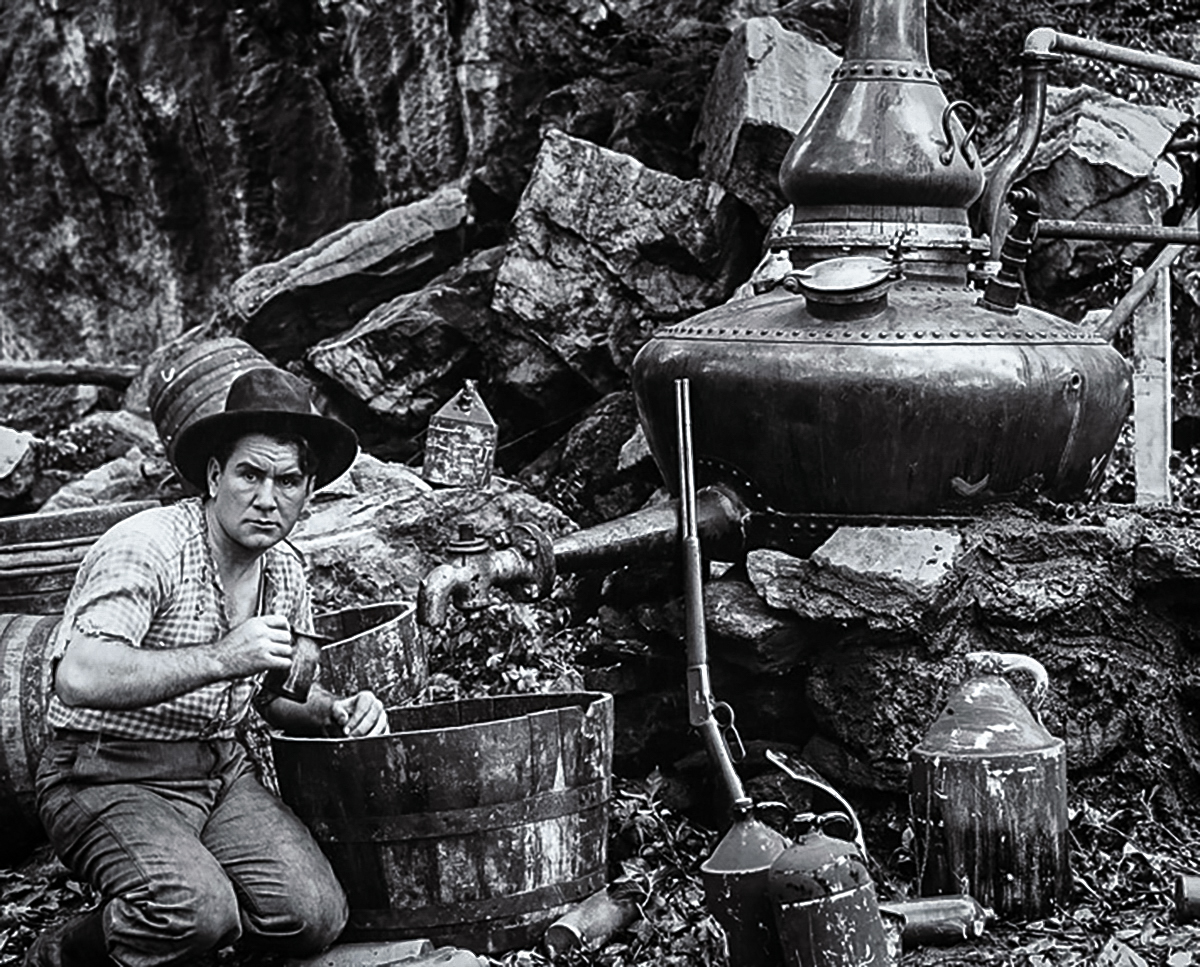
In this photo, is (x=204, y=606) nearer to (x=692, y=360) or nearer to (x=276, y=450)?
(x=276, y=450)

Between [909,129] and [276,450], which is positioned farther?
[909,129]

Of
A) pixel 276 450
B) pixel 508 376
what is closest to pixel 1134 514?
pixel 276 450

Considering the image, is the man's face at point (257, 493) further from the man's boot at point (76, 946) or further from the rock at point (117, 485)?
the rock at point (117, 485)

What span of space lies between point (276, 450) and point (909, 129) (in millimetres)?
2735

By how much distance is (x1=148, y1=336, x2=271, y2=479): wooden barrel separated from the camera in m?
7.05

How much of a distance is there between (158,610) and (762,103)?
Result: 485 centimetres

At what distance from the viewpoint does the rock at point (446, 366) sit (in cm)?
858

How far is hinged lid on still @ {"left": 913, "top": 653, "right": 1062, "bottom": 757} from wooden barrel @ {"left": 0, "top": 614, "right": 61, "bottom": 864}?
2.64 metres

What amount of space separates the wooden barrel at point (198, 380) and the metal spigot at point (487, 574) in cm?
198

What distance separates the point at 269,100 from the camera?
1162 cm

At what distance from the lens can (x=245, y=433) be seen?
4.08 meters

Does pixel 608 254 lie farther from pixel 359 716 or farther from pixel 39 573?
pixel 359 716

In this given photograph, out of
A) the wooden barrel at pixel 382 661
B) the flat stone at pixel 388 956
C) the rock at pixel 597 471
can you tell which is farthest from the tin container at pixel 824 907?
the rock at pixel 597 471

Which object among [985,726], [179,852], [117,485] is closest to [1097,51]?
[985,726]
